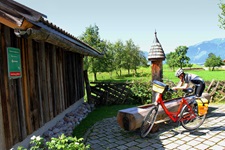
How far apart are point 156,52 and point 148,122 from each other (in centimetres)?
280

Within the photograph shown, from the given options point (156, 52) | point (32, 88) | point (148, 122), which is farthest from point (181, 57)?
point (32, 88)

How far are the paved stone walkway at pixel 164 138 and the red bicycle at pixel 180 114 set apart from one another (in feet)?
0.69

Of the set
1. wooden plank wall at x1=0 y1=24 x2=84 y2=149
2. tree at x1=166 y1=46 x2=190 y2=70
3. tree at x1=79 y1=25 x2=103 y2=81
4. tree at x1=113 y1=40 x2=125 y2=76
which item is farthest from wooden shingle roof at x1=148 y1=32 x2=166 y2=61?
tree at x1=166 y1=46 x2=190 y2=70

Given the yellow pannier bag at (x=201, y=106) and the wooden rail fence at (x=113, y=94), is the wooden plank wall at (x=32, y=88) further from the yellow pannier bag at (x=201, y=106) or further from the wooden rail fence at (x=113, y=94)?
the yellow pannier bag at (x=201, y=106)

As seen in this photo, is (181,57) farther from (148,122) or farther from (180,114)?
(148,122)

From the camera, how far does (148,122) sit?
18.2 feet

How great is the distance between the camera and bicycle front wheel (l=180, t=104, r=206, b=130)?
232 inches

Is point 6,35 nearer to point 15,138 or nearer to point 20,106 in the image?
point 20,106

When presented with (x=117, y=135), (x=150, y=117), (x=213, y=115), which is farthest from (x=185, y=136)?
(x=213, y=115)

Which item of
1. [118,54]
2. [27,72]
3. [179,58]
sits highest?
[179,58]

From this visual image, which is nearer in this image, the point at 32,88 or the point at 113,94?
the point at 32,88

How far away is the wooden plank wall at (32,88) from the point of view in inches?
144

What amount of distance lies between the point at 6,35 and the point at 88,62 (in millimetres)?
25274

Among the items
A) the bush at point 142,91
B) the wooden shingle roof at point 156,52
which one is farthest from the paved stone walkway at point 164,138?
the bush at point 142,91
